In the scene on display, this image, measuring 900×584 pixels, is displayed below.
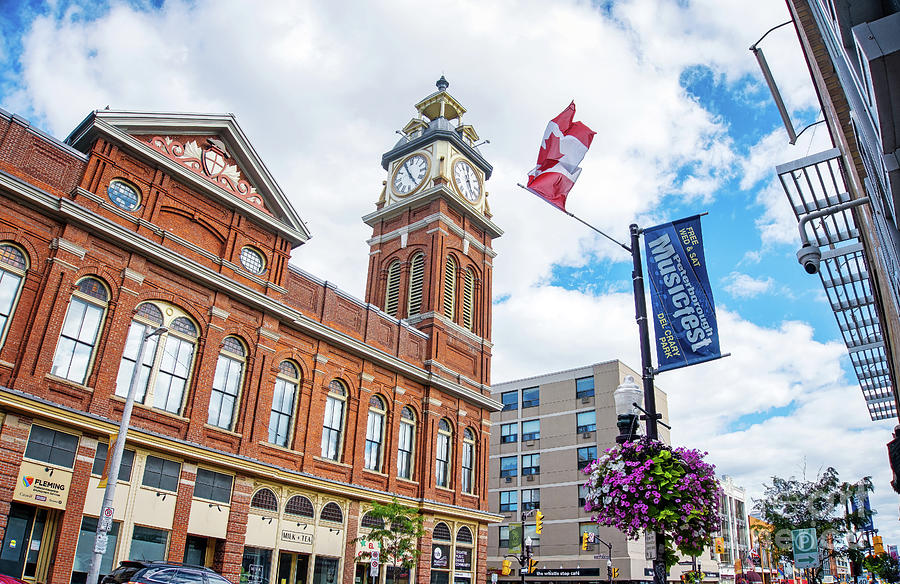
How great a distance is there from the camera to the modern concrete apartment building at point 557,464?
5341 cm

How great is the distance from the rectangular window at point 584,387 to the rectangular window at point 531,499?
926 cm

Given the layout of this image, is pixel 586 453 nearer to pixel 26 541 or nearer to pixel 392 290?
pixel 392 290

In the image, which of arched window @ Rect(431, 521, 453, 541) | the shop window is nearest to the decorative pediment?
the shop window

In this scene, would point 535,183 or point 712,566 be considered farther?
point 712,566

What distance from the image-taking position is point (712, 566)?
68.4 meters

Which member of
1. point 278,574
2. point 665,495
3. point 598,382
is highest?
point 598,382

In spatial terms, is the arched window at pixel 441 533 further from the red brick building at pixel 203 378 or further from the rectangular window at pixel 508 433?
the rectangular window at pixel 508 433

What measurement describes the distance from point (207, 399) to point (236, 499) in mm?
3761

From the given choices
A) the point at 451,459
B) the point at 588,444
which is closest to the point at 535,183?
the point at 451,459

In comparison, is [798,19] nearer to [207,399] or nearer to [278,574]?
[207,399]

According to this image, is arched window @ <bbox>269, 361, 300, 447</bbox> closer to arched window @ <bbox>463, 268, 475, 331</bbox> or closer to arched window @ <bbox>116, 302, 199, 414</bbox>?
arched window @ <bbox>116, 302, 199, 414</bbox>

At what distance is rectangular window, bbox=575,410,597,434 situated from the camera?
57.7 meters

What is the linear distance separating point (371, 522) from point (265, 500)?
18.7ft

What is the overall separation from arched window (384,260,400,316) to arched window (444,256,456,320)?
2849mm
